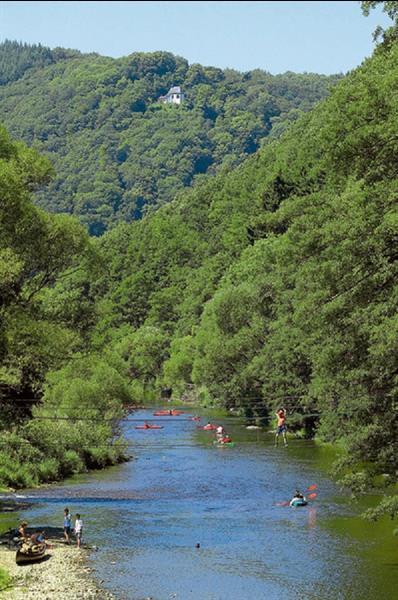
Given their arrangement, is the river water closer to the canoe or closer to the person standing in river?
the person standing in river

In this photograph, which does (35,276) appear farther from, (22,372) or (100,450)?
(100,450)

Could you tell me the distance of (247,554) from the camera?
36844mm

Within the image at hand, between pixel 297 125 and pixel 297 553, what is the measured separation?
15629cm

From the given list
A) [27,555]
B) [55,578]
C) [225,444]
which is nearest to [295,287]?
[225,444]

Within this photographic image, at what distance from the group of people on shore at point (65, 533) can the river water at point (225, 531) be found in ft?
3.75

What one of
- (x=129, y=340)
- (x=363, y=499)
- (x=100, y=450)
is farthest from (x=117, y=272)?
(x=363, y=499)

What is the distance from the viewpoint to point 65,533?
39.1 meters

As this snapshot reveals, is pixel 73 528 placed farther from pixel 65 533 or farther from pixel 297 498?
pixel 297 498

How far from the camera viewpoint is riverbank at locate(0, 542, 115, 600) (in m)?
30.6

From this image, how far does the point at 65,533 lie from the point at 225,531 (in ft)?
23.3

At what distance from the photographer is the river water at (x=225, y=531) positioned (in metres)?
32.6

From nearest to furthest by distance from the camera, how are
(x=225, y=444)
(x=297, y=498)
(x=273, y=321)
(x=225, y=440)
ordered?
(x=297, y=498)
(x=225, y=444)
(x=225, y=440)
(x=273, y=321)

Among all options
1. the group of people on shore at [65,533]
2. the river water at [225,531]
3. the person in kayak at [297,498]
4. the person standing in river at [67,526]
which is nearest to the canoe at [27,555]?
the group of people on shore at [65,533]

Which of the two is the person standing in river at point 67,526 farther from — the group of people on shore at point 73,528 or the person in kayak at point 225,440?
the person in kayak at point 225,440
